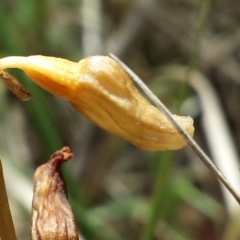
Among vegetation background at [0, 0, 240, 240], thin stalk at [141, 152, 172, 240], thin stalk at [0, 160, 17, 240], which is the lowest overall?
thin stalk at [0, 160, 17, 240]

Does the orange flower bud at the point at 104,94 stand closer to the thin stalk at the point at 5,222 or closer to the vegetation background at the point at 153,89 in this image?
the thin stalk at the point at 5,222

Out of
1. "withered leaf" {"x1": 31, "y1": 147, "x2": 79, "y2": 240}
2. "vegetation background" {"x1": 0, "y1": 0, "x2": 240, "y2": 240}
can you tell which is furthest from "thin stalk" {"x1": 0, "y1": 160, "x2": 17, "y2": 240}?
"vegetation background" {"x1": 0, "y1": 0, "x2": 240, "y2": 240}

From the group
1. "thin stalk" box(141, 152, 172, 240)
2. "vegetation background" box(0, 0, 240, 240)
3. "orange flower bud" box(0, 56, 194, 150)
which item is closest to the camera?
"orange flower bud" box(0, 56, 194, 150)

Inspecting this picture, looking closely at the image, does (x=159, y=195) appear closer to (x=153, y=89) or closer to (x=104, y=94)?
(x=104, y=94)

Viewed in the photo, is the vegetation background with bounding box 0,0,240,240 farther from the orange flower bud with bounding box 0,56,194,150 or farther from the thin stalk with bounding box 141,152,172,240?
the orange flower bud with bounding box 0,56,194,150

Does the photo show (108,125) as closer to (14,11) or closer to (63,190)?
(63,190)

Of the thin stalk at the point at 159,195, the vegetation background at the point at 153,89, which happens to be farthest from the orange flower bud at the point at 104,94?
the vegetation background at the point at 153,89

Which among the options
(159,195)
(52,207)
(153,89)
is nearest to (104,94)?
(52,207)
